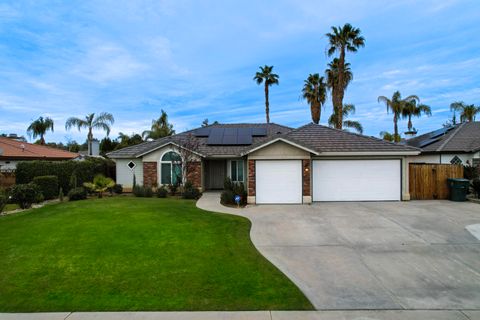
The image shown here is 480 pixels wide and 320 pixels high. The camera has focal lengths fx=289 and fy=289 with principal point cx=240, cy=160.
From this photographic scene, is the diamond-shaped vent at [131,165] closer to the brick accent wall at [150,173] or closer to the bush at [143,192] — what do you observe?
the brick accent wall at [150,173]

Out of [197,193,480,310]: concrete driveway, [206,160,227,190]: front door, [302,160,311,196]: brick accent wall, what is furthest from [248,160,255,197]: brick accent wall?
[206,160,227,190]: front door

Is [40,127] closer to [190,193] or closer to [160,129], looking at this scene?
[160,129]

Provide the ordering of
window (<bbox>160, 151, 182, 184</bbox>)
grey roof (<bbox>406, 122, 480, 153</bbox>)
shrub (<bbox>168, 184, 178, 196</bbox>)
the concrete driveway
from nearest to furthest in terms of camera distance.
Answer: the concrete driveway, shrub (<bbox>168, 184, 178, 196</bbox>), window (<bbox>160, 151, 182, 184</bbox>), grey roof (<bbox>406, 122, 480, 153</bbox>)

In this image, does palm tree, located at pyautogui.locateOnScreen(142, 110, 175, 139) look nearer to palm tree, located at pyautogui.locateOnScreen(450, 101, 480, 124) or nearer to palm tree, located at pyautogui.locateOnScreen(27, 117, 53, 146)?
palm tree, located at pyautogui.locateOnScreen(27, 117, 53, 146)

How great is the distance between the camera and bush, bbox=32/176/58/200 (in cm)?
1616

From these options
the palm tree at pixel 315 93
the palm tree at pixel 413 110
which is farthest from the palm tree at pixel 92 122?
the palm tree at pixel 413 110

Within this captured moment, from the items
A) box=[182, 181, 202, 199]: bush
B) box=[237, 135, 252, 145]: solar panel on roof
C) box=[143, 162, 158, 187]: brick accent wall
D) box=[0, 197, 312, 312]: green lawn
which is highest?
box=[237, 135, 252, 145]: solar panel on roof

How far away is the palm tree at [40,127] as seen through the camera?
3756 cm

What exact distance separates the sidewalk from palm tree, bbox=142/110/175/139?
106 ft

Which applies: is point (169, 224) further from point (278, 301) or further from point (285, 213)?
point (278, 301)

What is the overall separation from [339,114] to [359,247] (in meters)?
20.7

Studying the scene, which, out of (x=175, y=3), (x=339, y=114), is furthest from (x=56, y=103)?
(x=339, y=114)

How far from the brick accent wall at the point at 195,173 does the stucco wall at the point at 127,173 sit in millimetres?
3888

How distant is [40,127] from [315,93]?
35073mm
